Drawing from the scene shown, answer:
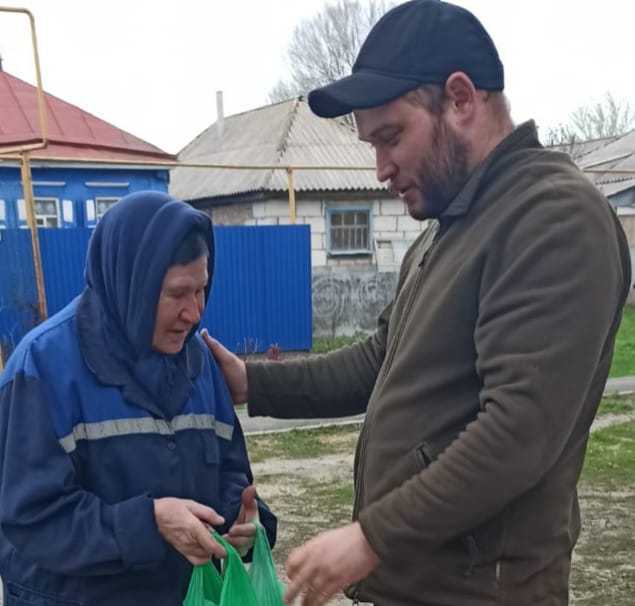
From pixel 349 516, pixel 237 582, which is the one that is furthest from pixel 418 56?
pixel 349 516

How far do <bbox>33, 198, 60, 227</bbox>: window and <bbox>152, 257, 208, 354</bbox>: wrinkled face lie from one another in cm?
1136

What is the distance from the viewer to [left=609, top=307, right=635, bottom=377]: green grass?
10547 mm

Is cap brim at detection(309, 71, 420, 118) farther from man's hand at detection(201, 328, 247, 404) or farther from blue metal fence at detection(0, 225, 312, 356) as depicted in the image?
blue metal fence at detection(0, 225, 312, 356)

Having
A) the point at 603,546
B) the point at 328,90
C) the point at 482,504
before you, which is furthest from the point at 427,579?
the point at 603,546

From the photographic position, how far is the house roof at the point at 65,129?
40.4 feet

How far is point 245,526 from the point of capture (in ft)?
6.86

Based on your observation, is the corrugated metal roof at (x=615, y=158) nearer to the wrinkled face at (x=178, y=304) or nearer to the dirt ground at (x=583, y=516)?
the dirt ground at (x=583, y=516)

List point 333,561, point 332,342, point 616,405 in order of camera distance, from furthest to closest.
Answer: point 332,342, point 616,405, point 333,561

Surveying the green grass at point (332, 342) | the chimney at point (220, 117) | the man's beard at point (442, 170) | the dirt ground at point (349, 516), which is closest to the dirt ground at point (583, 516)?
the dirt ground at point (349, 516)

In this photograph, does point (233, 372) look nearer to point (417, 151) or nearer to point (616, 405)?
point (417, 151)

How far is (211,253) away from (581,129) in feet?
121

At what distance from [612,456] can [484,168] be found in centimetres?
550

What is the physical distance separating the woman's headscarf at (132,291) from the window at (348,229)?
43.4ft

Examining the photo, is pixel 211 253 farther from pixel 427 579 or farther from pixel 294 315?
pixel 294 315
